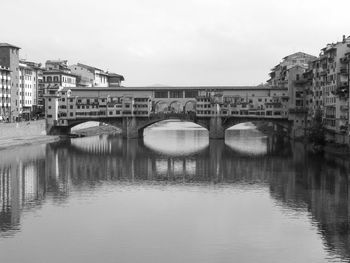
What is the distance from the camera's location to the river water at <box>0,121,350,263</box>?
20.7 meters

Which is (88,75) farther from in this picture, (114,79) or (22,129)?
(22,129)

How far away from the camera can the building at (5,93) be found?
225 ft

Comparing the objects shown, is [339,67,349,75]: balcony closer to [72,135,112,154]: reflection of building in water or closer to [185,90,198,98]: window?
[72,135,112,154]: reflection of building in water

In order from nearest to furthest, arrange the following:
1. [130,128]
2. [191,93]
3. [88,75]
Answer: [130,128] → [191,93] → [88,75]

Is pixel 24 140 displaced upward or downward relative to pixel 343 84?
downward

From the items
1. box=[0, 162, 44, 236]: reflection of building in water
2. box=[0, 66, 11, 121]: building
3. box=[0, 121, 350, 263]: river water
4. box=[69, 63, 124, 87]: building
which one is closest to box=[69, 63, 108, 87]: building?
box=[69, 63, 124, 87]: building

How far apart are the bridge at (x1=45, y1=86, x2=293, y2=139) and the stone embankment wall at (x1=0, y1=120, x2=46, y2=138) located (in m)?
2.95

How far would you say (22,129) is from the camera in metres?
61.5

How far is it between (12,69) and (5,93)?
11.6 feet

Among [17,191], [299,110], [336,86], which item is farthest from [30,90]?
[17,191]

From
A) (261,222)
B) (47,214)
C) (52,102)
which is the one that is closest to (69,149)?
(52,102)

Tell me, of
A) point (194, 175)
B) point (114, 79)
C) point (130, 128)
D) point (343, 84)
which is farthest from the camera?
point (114, 79)

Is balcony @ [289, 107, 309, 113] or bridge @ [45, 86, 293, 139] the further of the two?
bridge @ [45, 86, 293, 139]

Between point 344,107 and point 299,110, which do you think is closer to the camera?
point 344,107
